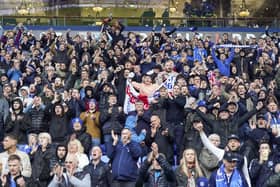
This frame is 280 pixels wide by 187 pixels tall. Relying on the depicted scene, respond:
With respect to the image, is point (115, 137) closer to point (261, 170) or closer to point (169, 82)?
point (261, 170)

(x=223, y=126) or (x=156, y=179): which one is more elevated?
(x=223, y=126)

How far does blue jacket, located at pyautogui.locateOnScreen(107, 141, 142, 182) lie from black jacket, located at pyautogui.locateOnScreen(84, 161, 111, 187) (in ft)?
2.54

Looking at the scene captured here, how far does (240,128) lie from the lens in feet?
39.8

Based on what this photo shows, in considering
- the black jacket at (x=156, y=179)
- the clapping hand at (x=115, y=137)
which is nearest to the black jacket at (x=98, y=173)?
the black jacket at (x=156, y=179)

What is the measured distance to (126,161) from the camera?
1020cm

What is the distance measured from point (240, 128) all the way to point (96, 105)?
2706 millimetres

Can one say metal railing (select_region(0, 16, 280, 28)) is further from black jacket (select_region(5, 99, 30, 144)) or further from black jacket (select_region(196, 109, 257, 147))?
black jacket (select_region(196, 109, 257, 147))

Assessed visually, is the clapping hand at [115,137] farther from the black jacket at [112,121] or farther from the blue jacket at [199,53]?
the blue jacket at [199,53]

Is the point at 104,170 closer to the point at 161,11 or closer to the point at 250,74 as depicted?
the point at 250,74

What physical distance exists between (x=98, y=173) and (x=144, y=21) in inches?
787

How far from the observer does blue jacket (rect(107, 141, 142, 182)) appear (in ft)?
33.2

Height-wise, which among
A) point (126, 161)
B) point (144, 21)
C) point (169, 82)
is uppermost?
point (144, 21)

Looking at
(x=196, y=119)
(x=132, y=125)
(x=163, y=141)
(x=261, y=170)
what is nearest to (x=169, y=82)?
(x=132, y=125)

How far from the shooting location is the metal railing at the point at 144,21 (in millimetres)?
27627
